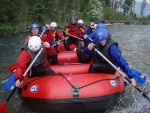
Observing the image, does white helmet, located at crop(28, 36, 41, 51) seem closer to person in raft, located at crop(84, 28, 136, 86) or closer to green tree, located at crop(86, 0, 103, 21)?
person in raft, located at crop(84, 28, 136, 86)

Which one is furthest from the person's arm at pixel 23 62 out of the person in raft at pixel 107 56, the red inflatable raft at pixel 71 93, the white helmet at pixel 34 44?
the person in raft at pixel 107 56

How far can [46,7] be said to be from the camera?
32906 millimetres

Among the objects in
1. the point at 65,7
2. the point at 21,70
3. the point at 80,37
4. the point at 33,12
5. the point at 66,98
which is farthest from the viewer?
the point at 65,7

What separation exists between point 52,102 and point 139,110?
6.86 feet

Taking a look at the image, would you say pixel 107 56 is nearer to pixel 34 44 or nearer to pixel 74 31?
pixel 34 44

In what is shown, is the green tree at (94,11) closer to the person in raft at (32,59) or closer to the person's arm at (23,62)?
the person in raft at (32,59)

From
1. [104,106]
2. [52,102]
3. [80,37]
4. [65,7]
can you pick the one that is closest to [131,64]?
[80,37]

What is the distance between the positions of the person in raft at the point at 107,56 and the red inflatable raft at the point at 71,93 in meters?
0.29

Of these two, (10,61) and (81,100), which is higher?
(81,100)

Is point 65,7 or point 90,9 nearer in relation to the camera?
point 65,7

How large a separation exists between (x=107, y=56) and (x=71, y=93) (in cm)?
130

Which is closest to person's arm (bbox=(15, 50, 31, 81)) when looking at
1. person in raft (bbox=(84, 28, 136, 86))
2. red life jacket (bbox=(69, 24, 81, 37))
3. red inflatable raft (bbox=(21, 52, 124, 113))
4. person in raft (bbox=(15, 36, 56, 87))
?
person in raft (bbox=(15, 36, 56, 87))

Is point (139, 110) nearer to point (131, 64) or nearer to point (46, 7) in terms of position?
point (131, 64)

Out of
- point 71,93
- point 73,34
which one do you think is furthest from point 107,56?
point 73,34
